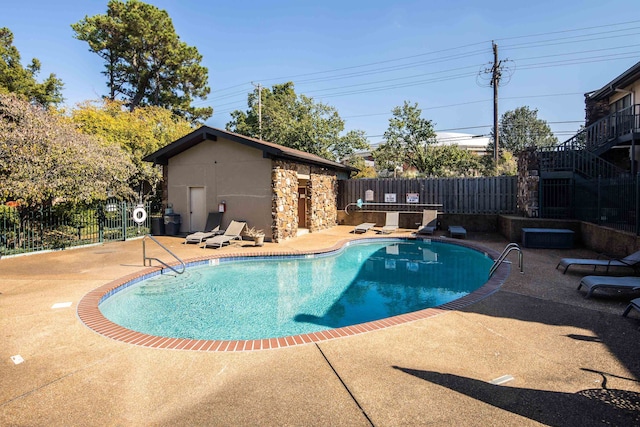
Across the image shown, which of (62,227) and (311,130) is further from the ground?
(311,130)

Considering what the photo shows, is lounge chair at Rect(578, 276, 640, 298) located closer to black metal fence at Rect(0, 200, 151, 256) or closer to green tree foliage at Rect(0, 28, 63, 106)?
black metal fence at Rect(0, 200, 151, 256)

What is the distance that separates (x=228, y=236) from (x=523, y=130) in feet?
136

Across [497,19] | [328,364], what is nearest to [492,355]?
[328,364]

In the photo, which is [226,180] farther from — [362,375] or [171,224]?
[362,375]

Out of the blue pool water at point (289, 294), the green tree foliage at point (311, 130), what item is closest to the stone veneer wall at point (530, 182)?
the blue pool water at point (289, 294)

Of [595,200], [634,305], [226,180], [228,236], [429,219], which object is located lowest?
[634,305]

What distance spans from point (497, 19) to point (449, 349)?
1739 centimetres

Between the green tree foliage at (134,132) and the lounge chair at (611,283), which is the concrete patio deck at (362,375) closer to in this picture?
the lounge chair at (611,283)

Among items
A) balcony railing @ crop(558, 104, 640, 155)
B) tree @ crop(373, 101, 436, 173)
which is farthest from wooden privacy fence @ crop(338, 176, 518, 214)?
tree @ crop(373, 101, 436, 173)

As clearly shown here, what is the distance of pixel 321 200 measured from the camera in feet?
53.5

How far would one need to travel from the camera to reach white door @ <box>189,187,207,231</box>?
14.6 m

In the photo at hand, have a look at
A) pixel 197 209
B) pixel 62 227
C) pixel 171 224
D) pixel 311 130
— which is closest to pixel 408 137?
pixel 311 130

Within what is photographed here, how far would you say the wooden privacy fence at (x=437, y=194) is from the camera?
51.9 ft

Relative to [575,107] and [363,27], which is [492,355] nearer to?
[363,27]
